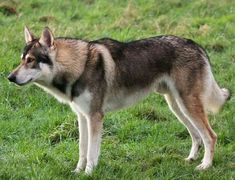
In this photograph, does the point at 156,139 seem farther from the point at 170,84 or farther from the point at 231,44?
the point at 231,44

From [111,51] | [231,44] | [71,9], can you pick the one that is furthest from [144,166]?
[71,9]

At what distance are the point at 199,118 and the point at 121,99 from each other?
884 mm

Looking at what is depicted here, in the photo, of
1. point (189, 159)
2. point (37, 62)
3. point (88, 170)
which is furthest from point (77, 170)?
point (189, 159)

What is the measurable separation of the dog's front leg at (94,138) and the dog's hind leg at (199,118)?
990mm

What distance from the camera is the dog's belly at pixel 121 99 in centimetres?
579

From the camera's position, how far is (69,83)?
5594 millimetres

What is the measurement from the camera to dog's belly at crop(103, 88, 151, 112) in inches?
228

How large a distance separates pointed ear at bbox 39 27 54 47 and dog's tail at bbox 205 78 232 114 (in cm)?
189

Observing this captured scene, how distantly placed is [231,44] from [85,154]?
16.5 feet

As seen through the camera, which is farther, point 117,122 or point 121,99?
point 117,122

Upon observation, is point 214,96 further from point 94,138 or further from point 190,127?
point 94,138

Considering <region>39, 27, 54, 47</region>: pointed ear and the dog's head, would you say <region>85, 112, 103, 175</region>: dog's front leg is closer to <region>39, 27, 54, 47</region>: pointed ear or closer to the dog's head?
the dog's head

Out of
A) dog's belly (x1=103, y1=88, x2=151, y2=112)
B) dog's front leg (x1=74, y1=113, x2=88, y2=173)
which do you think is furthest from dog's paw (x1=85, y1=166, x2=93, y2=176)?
dog's belly (x1=103, y1=88, x2=151, y2=112)

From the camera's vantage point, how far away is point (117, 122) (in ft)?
22.9
